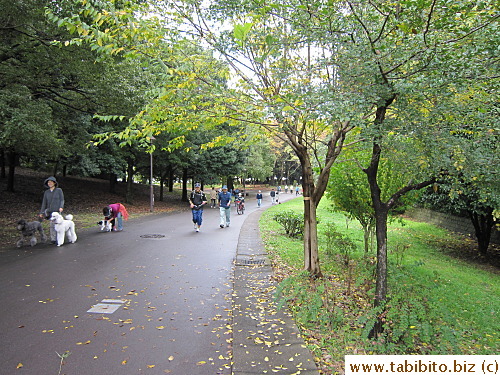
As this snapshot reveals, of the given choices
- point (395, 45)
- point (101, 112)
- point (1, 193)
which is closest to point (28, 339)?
point (395, 45)

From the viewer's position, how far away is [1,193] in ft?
59.1

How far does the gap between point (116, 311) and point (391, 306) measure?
12.2 feet

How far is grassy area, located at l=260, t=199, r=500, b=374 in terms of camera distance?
3705mm

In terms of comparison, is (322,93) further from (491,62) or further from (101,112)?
(101,112)

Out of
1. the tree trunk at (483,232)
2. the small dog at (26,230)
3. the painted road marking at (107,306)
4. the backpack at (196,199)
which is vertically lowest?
the tree trunk at (483,232)

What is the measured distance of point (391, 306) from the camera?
13.5 feet

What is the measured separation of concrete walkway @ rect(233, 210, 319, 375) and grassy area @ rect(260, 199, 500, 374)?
0.20 metres

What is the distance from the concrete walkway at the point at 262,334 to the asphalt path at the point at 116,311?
0.16m

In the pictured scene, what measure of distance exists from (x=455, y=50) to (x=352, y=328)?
143 inches

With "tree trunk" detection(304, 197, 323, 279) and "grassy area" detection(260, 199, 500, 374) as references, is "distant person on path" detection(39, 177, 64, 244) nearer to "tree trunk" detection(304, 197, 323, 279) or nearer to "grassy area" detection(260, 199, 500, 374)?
"grassy area" detection(260, 199, 500, 374)

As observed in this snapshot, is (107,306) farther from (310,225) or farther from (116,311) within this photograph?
(310,225)

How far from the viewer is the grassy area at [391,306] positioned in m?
3.71

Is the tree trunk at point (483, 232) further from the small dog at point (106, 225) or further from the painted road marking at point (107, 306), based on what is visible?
the small dog at point (106, 225)

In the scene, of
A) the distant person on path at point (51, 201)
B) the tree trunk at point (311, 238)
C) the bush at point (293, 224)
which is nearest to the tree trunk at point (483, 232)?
the bush at point (293, 224)
